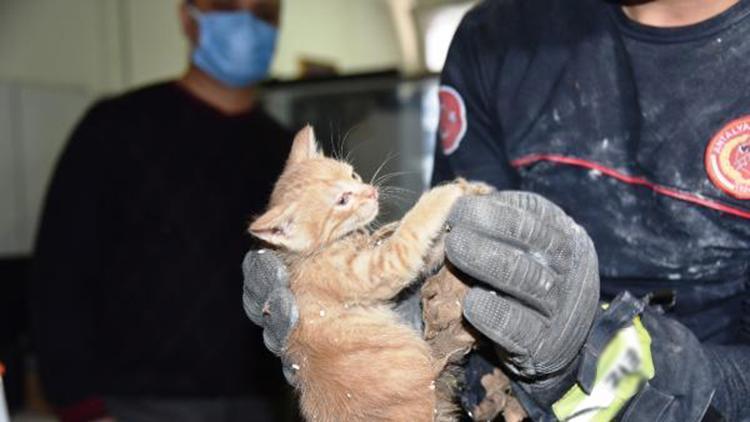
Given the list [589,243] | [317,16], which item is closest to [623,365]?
[589,243]

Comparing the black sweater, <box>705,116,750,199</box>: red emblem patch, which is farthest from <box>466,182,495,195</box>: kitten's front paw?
the black sweater

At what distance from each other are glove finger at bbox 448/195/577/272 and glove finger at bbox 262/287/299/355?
26 centimetres

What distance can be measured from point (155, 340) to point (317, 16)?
2890 millimetres

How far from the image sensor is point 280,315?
101cm

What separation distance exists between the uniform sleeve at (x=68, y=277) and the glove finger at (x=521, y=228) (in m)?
1.48

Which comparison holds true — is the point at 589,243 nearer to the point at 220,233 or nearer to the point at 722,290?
the point at 722,290

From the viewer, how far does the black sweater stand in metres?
2.05

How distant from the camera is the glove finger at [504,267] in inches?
34.3

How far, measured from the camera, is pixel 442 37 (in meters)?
3.79

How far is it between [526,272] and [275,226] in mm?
362

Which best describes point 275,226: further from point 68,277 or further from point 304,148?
point 68,277

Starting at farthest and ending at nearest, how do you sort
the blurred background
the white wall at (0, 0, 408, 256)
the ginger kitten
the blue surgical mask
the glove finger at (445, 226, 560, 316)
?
the white wall at (0, 0, 408, 256), the blurred background, the blue surgical mask, the ginger kitten, the glove finger at (445, 226, 560, 316)

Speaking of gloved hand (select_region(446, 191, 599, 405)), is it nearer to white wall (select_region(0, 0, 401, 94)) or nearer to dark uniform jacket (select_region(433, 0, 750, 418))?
dark uniform jacket (select_region(433, 0, 750, 418))

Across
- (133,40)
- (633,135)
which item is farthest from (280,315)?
(133,40)
